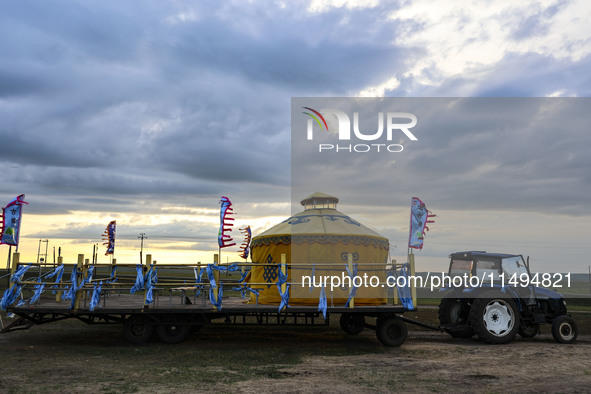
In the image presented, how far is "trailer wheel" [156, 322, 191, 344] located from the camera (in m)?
→ 11.7

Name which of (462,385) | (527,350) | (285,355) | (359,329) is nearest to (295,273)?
(359,329)

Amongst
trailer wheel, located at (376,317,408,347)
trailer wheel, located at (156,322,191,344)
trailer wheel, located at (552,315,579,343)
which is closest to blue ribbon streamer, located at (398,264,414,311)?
trailer wheel, located at (376,317,408,347)

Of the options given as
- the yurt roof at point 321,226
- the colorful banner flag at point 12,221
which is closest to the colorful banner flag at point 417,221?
the yurt roof at point 321,226

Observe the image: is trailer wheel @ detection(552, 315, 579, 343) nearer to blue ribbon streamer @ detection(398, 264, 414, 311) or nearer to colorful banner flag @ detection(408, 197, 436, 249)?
blue ribbon streamer @ detection(398, 264, 414, 311)

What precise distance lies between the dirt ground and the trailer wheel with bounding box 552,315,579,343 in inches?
12.7

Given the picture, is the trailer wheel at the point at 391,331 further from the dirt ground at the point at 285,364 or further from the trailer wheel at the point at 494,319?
the trailer wheel at the point at 494,319

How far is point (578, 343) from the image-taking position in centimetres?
1284

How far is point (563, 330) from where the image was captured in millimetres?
12719

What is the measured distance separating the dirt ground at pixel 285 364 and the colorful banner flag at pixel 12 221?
9.50m

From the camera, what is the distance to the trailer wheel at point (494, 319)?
40.4 feet

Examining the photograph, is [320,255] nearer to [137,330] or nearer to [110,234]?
[137,330]

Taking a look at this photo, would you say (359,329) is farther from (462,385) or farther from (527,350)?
(462,385)

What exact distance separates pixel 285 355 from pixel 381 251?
6.90m

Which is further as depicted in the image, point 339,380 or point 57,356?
point 57,356
